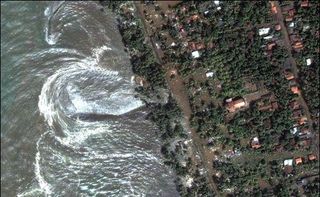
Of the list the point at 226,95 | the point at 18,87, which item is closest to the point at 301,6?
the point at 226,95

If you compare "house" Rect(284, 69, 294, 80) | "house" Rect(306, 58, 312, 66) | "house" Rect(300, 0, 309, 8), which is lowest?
"house" Rect(284, 69, 294, 80)

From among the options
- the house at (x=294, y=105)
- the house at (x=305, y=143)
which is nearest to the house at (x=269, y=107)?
the house at (x=294, y=105)

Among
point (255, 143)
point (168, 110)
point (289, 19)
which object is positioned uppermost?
point (289, 19)

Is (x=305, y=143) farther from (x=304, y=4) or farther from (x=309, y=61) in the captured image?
(x=304, y=4)

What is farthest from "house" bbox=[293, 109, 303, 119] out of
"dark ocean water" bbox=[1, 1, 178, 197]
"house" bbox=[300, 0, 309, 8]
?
"dark ocean water" bbox=[1, 1, 178, 197]

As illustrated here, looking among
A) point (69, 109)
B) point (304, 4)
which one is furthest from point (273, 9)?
point (69, 109)

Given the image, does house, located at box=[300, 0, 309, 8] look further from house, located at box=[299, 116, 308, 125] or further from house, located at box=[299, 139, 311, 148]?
house, located at box=[299, 139, 311, 148]
